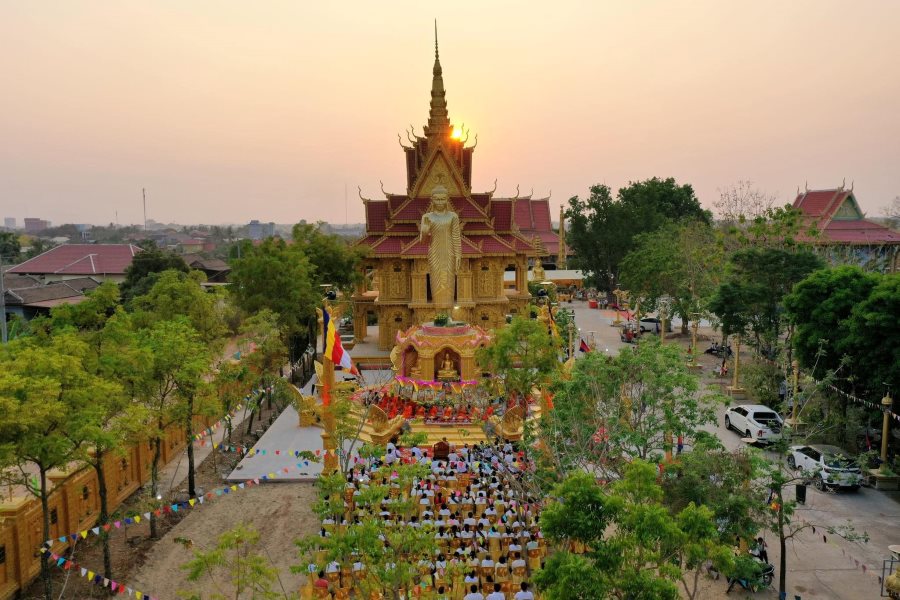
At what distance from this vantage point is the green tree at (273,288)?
3241 centimetres

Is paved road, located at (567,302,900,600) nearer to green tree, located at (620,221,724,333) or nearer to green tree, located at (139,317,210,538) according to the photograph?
green tree, located at (139,317,210,538)

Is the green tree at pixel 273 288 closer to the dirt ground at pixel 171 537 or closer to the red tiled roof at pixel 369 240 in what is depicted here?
the red tiled roof at pixel 369 240

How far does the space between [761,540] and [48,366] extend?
54.2ft

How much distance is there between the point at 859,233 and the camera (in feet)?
171

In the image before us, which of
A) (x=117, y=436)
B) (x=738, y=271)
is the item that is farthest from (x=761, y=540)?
(x=738, y=271)

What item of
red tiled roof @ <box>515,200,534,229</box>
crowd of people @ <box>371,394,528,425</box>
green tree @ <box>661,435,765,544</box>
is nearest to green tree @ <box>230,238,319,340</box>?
crowd of people @ <box>371,394,528,425</box>

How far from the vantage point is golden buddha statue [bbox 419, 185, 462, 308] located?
33.2m

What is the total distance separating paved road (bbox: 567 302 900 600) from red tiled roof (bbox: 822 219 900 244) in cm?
3527

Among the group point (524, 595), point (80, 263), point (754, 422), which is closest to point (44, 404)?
point (524, 595)

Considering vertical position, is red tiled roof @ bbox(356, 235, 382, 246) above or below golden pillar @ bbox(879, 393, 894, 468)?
above

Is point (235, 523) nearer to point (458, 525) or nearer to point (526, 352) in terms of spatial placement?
point (458, 525)

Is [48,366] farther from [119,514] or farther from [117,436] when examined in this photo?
[119,514]

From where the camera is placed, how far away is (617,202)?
6750 centimetres

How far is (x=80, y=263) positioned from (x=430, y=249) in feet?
197
